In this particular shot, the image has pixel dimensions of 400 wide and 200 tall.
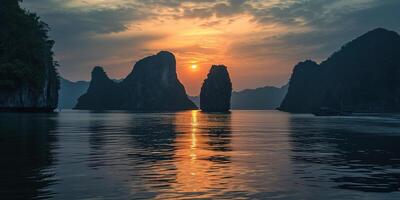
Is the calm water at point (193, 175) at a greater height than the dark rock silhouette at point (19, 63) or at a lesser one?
lesser

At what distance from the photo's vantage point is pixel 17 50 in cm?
16838

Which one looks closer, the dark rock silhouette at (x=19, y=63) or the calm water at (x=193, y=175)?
the calm water at (x=193, y=175)

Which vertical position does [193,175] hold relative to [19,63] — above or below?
below

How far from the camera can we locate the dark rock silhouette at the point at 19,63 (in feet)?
516

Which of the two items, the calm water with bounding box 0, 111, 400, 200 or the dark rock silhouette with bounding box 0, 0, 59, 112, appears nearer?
the calm water with bounding box 0, 111, 400, 200

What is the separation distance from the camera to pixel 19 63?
529 feet

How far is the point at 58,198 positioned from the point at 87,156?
15.4 meters

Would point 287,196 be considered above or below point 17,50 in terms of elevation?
below

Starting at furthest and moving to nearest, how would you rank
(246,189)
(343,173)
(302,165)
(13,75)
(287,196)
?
(13,75)
(302,165)
(343,173)
(246,189)
(287,196)

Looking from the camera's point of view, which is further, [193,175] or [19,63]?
[19,63]

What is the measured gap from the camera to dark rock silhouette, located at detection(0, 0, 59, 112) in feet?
516

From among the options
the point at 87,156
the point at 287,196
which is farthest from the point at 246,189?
the point at 87,156

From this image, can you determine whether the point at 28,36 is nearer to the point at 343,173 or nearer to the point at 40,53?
the point at 40,53

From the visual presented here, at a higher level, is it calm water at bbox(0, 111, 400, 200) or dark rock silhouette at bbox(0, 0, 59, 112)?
dark rock silhouette at bbox(0, 0, 59, 112)
